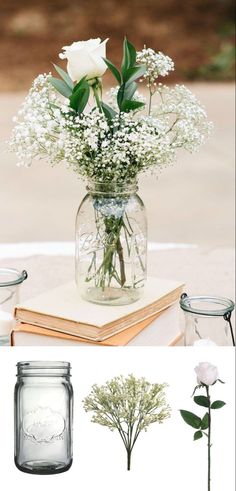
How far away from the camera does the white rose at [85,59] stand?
3.53 ft

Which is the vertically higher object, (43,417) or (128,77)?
(128,77)

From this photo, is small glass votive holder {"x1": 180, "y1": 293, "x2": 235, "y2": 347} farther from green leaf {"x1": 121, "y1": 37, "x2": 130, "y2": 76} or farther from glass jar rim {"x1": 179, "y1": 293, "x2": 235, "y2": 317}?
green leaf {"x1": 121, "y1": 37, "x2": 130, "y2": 76}

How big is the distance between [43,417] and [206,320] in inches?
9.9

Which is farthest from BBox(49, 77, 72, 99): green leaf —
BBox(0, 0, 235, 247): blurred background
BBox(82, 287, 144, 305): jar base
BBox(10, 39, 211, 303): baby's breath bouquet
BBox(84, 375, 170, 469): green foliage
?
BBox(0, 0, 235, 247): blurred background

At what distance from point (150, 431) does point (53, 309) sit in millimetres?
200

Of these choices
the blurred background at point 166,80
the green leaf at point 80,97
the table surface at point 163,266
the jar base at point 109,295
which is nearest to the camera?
the green leaf at point 80,97

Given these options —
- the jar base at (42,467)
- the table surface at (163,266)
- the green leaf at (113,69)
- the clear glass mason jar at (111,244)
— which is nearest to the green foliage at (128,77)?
the green leaf at (113,69)

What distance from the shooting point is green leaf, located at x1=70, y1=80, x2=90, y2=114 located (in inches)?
41.7

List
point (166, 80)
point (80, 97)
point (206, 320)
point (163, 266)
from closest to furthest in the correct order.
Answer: point (80, 97)
point (206, 320)
point (163, 266)
point (166, 80)

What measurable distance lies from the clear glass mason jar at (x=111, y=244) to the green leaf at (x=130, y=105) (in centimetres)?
9

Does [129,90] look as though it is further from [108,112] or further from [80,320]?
[80,320]

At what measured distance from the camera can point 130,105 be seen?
109 cm

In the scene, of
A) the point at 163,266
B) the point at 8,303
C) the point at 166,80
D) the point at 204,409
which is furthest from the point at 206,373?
the point at 166,80

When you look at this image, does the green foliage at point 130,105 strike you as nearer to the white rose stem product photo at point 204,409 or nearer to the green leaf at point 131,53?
the green leaf at point 131,53
